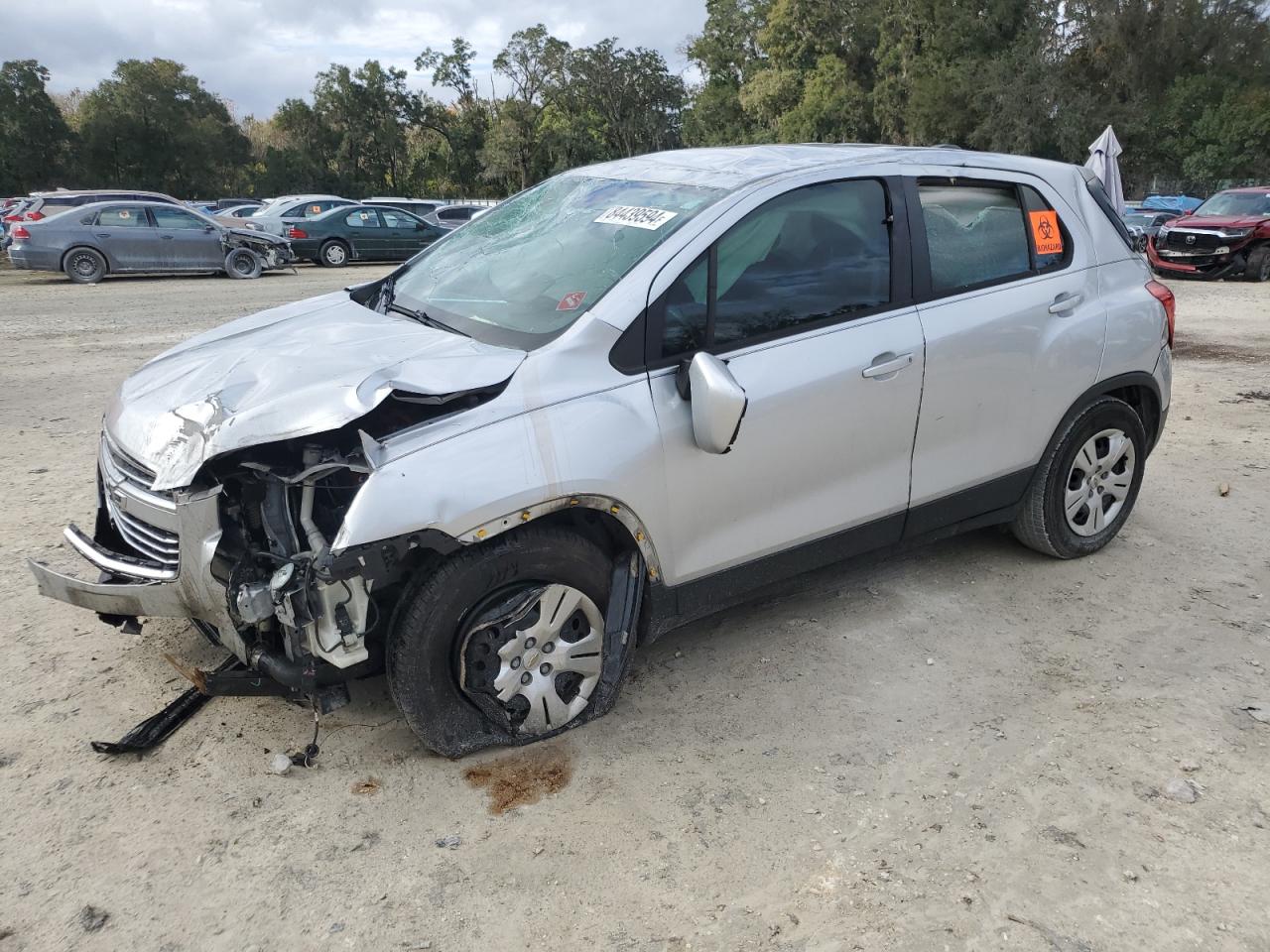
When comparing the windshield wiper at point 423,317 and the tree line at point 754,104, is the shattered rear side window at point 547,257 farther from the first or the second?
the tree line at point 754,104

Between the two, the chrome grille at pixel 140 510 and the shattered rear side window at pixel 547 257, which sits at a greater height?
the shattered rear side window at pixel 547 257

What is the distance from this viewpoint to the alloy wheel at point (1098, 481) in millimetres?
4297

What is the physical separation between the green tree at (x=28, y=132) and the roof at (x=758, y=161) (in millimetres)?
40144

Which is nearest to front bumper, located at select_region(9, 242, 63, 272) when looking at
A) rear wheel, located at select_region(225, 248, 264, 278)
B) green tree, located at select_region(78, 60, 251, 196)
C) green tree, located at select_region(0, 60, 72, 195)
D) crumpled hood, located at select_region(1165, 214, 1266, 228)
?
rear wheel, located at select_region(225, 248, 264, 278)

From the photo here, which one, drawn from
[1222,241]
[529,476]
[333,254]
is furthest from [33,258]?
[1222,241]

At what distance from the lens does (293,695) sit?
112 inches

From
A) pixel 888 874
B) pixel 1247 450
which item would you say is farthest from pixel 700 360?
pixel 1247 450

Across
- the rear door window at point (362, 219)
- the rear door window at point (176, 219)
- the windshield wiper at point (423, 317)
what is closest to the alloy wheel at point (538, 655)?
the windshield wiper at point (423, 317)

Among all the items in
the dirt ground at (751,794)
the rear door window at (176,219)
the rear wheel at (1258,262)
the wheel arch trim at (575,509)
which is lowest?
the rear wheel at (1258,262)

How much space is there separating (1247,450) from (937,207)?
3940mm

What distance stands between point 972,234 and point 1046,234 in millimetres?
454

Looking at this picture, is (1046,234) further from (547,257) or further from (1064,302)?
(547,257)

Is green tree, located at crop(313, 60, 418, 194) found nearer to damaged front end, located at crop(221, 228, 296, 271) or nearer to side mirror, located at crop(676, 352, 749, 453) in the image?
damaged front end, located at crop(221, 228, 296, 271)

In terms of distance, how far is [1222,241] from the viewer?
16.3 metres
